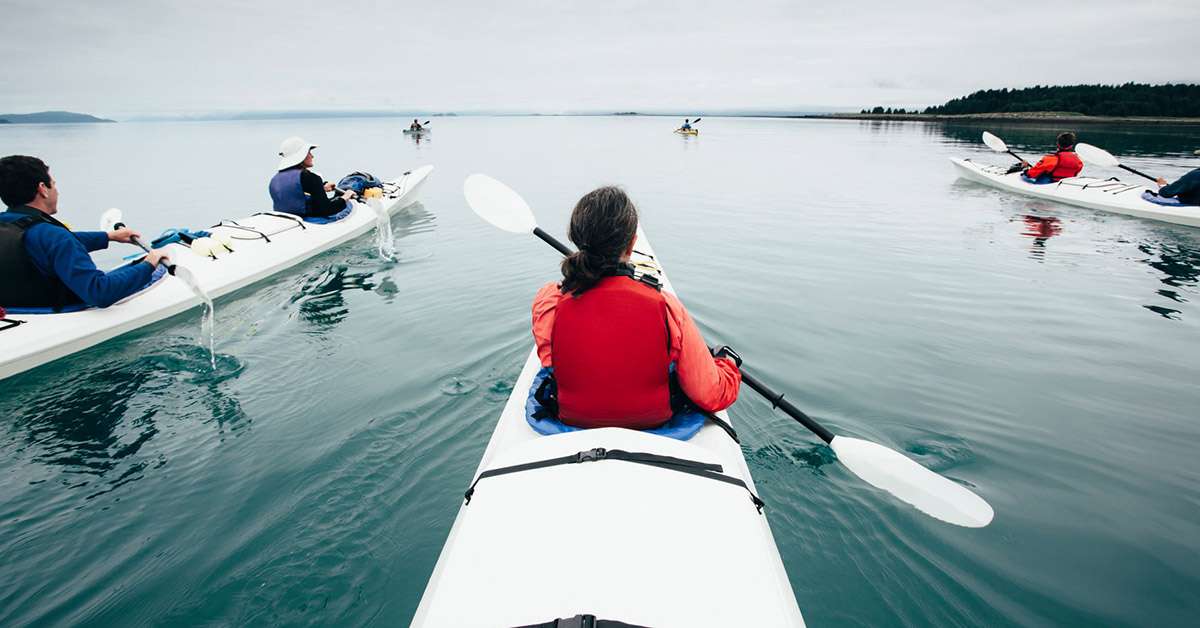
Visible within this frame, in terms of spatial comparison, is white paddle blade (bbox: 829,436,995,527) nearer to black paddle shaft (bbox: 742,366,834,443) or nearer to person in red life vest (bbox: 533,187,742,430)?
black paddle shaft (bbox: 742,366,834,443)

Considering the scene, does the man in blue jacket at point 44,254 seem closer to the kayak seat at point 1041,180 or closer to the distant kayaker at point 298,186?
the distant kayaker at point 298,186

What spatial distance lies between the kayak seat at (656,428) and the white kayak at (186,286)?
5386mm

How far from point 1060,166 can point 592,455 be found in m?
17.7

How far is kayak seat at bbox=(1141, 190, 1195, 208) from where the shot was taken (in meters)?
10.8

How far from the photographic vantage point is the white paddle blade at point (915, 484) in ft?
8.96

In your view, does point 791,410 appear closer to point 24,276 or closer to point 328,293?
point 328,293

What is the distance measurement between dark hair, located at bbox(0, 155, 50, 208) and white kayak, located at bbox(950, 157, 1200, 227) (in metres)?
18.3

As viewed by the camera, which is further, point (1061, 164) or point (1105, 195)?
point (1061, 164)

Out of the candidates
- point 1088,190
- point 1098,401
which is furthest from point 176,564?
point 1088,190

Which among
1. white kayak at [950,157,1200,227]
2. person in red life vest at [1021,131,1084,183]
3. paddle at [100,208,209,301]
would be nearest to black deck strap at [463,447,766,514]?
paddle at [100,208,209,301]

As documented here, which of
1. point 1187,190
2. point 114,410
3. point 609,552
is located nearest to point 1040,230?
point 1187,190

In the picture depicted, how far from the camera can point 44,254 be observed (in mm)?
4844

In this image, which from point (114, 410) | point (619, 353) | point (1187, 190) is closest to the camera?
point (619, 353)

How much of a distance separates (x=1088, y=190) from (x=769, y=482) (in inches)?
587
